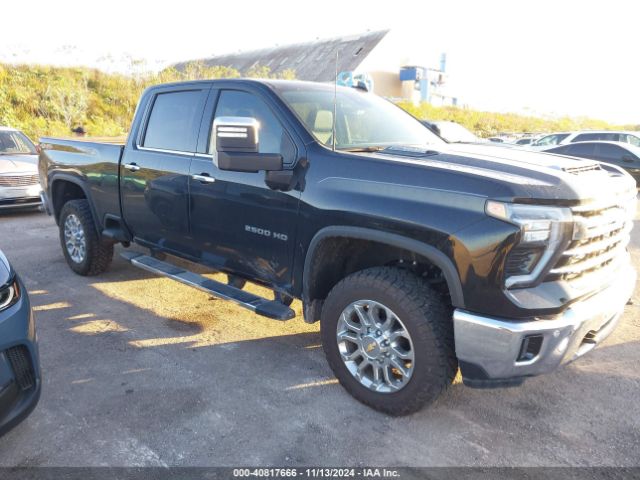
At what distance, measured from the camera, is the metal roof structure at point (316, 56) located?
127 feet

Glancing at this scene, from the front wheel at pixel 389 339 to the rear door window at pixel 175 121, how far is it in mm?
1865

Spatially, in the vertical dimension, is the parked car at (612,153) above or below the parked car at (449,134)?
below

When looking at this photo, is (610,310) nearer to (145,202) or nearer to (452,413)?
(452,413)

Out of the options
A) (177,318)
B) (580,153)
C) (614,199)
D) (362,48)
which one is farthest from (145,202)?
(362,48)

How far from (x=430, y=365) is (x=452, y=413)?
537 mm

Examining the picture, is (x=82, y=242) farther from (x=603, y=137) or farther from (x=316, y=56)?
(x=316, y=56)

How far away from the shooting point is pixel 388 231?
109 inches

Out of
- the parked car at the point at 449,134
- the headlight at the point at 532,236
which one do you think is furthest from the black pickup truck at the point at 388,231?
the parked car at the point at 449,134

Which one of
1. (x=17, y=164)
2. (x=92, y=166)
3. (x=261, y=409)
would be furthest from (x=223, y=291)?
(x=17, y=164)

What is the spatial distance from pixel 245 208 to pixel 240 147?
0.59 m

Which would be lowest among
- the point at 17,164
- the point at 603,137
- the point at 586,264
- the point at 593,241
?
the point at 17,164

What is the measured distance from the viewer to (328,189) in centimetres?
303

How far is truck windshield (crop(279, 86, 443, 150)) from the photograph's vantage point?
3448 millimetres

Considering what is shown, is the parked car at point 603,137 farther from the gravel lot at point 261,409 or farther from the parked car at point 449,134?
the gravel lot at point 261,409
